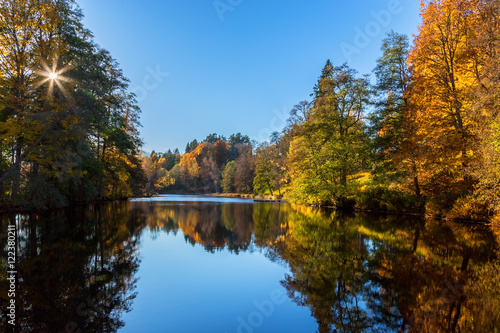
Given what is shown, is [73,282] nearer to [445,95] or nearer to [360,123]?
[445,95]

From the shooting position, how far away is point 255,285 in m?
5.35

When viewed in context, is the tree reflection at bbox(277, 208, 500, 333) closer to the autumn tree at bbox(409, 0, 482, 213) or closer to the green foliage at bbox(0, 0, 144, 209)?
the autumn tree at bbox(409, 0, 482, 213)

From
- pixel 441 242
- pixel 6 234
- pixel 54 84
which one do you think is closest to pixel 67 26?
pixel 54 84

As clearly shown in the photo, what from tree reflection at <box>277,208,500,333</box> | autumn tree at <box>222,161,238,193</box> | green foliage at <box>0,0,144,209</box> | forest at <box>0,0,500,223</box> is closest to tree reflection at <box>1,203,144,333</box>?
tree reflection at <box>277,208,500,333</box>

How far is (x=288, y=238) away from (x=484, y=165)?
28.5 feet

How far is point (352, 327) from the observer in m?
3.52

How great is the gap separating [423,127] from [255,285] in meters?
15.7

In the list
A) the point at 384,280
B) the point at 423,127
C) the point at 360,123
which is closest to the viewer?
the point at 384,280

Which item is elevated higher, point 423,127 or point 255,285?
point 423,127

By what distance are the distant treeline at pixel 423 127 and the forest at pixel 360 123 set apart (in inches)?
3.0

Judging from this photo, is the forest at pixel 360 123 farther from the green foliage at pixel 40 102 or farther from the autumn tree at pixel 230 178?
the autumn tree at pixel 230 178

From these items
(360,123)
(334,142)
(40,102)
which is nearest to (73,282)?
(40,102)

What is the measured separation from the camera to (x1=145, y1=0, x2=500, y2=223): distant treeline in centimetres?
1167

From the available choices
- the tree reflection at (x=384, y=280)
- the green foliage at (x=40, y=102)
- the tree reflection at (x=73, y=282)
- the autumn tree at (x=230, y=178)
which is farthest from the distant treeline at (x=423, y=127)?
the autumn tree at (x=230, y=178)
